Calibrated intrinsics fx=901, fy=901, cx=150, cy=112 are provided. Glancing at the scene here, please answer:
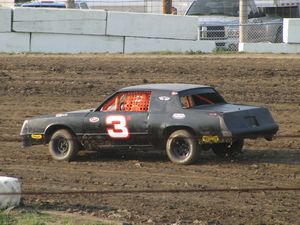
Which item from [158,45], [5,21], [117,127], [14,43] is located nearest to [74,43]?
[14,43]

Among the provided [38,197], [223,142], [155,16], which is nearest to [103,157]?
[223,142]

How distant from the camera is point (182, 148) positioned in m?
12.9

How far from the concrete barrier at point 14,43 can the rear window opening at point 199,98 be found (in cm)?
1188

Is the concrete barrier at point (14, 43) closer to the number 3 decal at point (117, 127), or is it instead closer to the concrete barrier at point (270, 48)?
the concrete barrier at point (270, 48)

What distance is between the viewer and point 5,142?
50.0ft

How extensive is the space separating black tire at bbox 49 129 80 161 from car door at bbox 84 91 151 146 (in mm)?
255

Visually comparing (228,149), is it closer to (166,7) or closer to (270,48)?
(270,48)

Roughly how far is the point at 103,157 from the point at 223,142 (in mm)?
2346

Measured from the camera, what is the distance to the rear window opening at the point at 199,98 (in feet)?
43.0

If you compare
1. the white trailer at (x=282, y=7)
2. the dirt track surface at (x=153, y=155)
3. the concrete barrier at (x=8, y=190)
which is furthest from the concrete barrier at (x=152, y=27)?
the concrete barrier at (x=8, y=190)

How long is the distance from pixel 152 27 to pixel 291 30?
3.75 meters

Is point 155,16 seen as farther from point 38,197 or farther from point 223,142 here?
point 38,197

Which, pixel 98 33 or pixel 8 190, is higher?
pixel 98 33

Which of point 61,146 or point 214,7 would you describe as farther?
point 214,7
